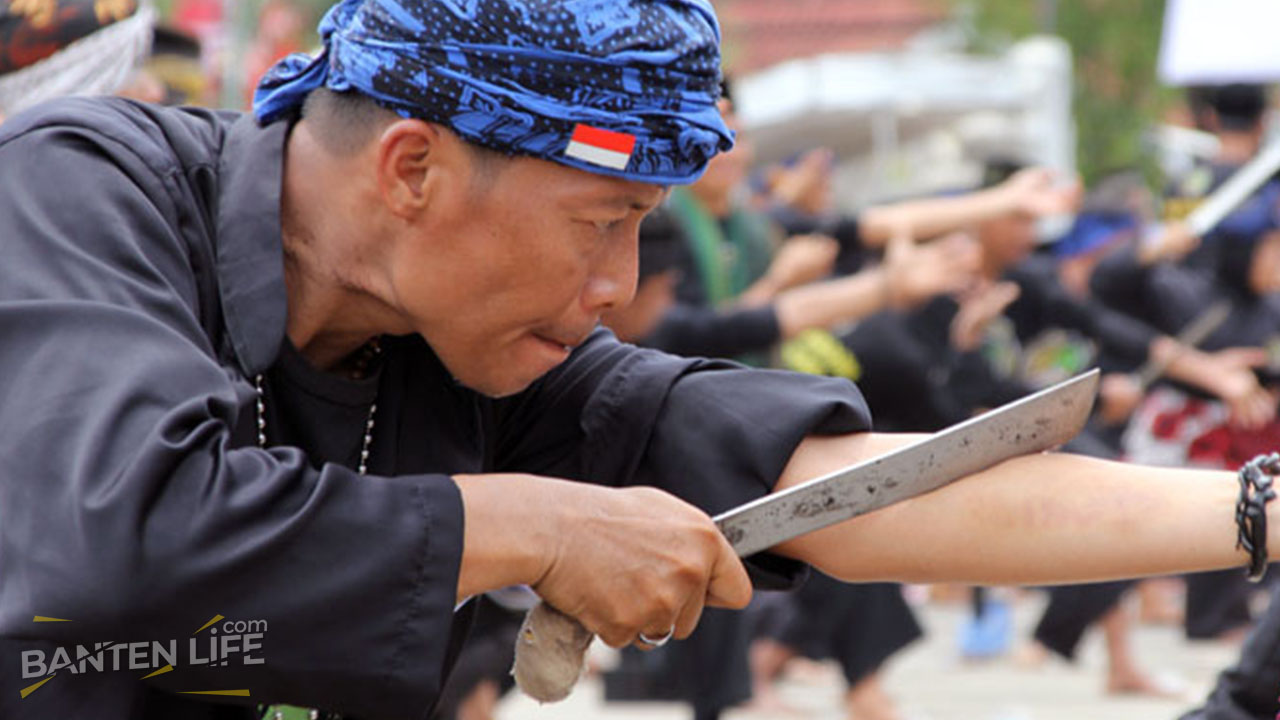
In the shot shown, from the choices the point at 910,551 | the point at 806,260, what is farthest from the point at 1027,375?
the point at 910,551

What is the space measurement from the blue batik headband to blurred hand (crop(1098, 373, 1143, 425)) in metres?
7.53

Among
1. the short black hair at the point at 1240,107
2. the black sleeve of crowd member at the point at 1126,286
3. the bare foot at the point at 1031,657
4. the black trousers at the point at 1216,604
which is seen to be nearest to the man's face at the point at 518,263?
the bare foot at the point at 1031,657

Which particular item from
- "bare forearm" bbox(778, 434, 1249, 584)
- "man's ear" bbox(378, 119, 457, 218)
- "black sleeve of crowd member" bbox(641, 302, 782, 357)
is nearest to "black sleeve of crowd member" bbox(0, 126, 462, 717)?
"man's ear" bbox(378, 119, 457, 218)

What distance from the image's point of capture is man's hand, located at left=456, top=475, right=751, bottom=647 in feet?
6.41

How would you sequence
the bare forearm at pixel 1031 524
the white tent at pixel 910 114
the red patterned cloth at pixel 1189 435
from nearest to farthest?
the bare forearm at pixel 1031 524 → the red patterned cloth at pixel 1189 435 → the white tent at pixel 910 114

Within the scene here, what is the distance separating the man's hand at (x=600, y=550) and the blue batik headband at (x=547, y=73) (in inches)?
12.5

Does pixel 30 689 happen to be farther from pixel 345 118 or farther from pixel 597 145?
pixel 597 145

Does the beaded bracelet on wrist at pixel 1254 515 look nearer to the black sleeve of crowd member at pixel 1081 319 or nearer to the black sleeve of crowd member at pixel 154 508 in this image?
the black sleeve of crowd member at pixel 154 508

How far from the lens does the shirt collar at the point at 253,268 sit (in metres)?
2.10

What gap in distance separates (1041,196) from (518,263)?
16.9ft

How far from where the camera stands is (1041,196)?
6.96 metres

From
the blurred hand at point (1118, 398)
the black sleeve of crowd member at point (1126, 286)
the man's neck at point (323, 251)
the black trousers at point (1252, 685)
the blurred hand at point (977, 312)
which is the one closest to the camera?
the man's neck at point (323, 251)

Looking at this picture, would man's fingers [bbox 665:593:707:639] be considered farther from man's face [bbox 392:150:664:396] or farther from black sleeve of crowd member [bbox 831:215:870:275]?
black sleeve of crowd member [bbox 831:215:870:275]

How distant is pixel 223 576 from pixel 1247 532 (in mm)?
→ 1060
